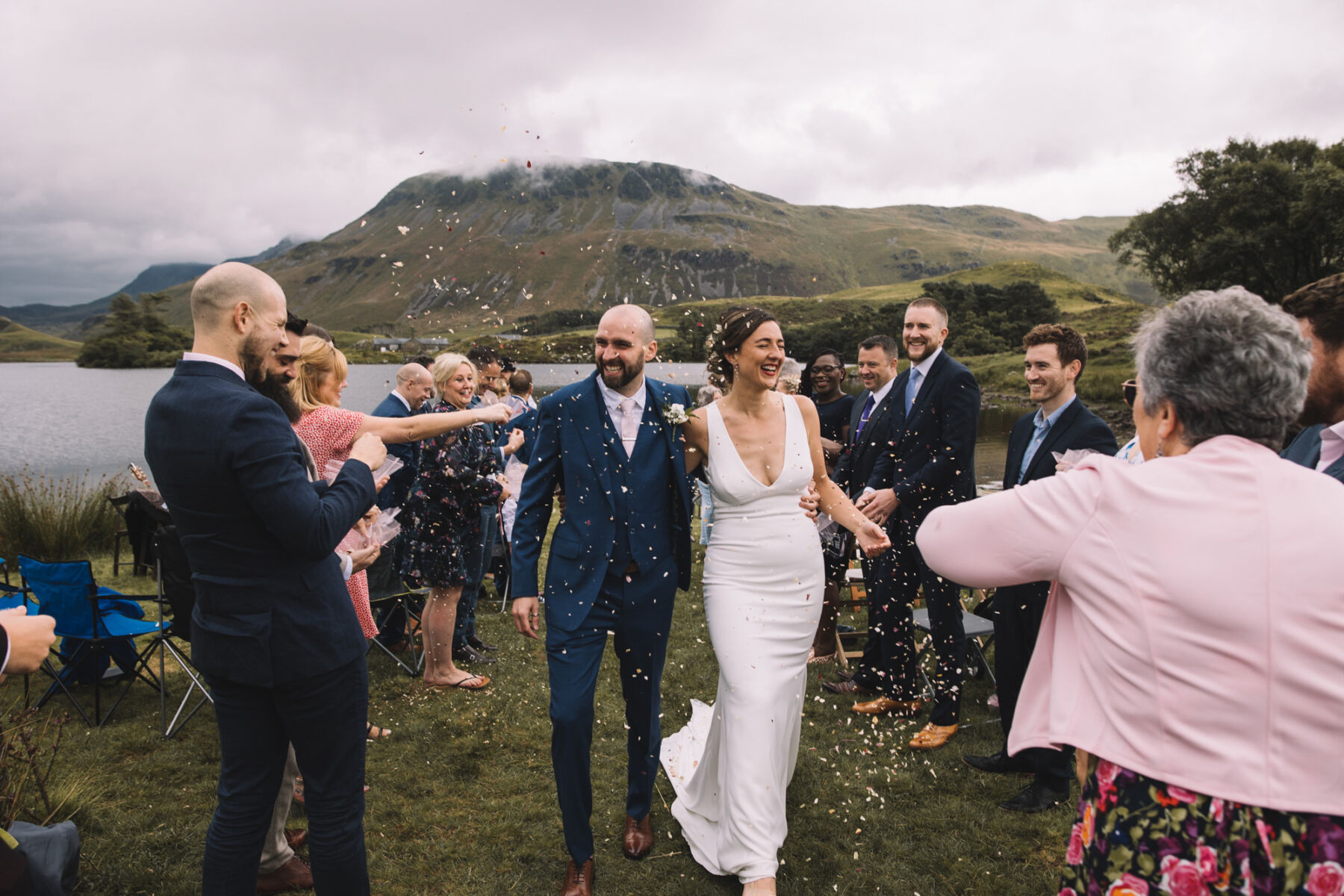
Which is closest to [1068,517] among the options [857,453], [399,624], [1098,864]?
[1098,864]

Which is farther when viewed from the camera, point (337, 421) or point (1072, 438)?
point (1072, 438)

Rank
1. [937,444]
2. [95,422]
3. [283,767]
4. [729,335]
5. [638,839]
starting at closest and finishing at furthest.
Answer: [283,767]
[638,839]
[729,335]
[937,444]
[95,422]

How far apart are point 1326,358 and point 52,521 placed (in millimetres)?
15330

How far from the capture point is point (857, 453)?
248 inches

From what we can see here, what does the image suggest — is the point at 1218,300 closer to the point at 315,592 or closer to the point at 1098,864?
the point at 1098,864

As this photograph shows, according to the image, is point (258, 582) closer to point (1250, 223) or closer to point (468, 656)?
point (468, 656)

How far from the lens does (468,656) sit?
7.11 metres

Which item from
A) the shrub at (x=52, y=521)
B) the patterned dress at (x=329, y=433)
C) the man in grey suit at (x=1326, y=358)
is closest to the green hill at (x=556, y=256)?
the shrub at (x=52, y=521)

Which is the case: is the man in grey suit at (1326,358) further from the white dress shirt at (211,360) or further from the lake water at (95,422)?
the lake water at (95,422)

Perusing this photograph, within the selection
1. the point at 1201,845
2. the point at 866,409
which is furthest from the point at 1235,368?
the point at 866,409

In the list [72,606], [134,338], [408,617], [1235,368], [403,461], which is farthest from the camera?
[134,338]

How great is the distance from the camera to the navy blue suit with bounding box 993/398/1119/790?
173 inches

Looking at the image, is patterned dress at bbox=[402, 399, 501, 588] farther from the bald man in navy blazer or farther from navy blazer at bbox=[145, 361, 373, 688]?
navy blazer at bbox=[145, 361, 373, 688]

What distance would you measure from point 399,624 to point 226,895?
5104 mm
